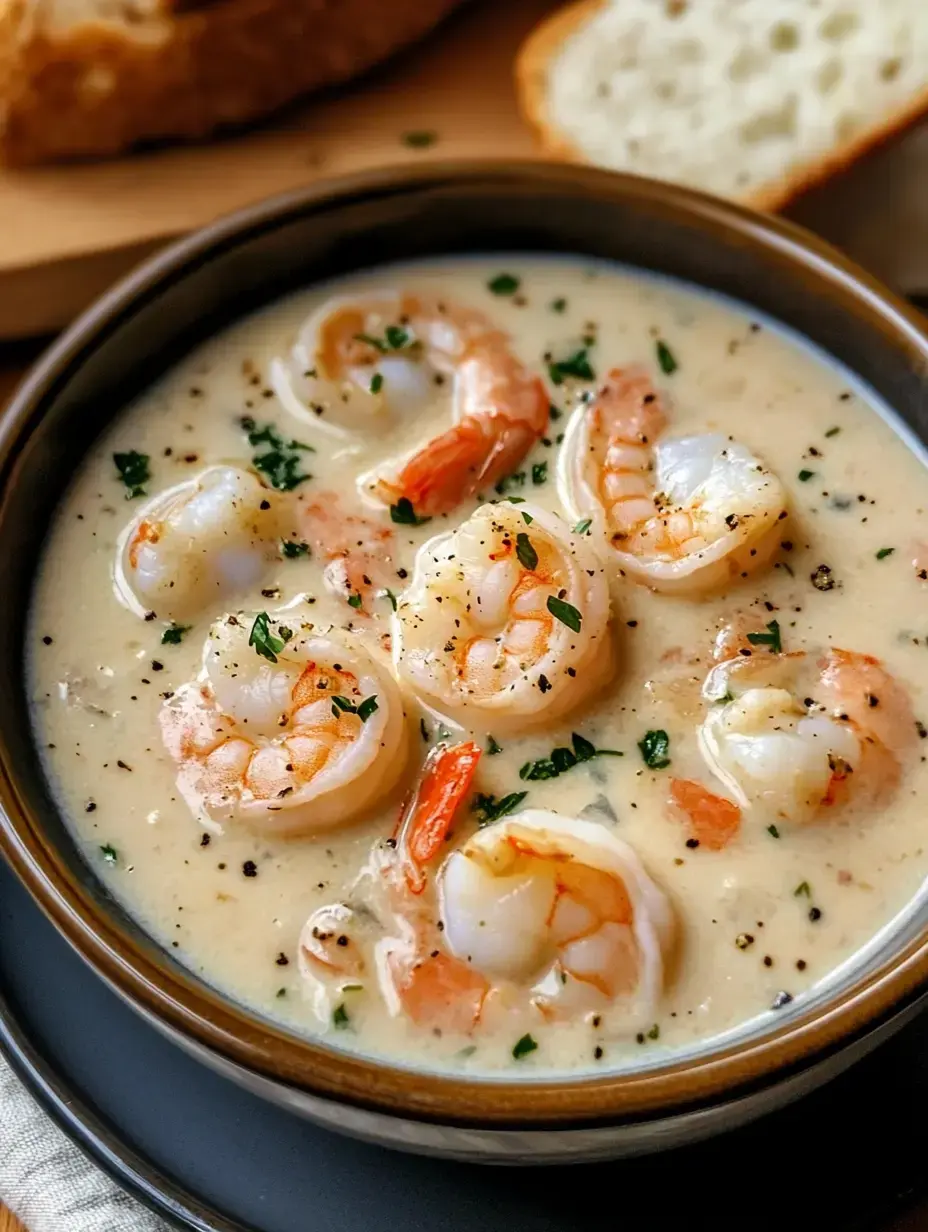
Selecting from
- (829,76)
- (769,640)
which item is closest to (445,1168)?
(769,640)

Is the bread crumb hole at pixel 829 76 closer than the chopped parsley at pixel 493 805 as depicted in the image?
No

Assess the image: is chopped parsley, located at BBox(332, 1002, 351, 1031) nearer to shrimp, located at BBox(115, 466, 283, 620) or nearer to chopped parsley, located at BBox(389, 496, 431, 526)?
shrimp, located at BBox(115, 466, 283, 620)

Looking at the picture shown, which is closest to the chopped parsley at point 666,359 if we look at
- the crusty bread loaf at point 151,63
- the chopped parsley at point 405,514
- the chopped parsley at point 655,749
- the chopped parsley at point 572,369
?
the chopped parsley at point 572,369

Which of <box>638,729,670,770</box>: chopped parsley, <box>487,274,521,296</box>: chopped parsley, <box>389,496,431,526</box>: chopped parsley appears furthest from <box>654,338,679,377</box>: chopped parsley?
Answer: <box>638,729,670,770</box>: chopped parsley

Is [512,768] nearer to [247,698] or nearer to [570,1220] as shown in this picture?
[247,698]

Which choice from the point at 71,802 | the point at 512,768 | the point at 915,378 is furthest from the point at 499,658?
the point at 915,378

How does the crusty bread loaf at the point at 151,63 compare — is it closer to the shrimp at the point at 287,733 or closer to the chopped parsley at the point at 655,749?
the shrimp at the point at 287,733

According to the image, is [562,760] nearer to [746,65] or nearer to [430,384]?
[430,384]
